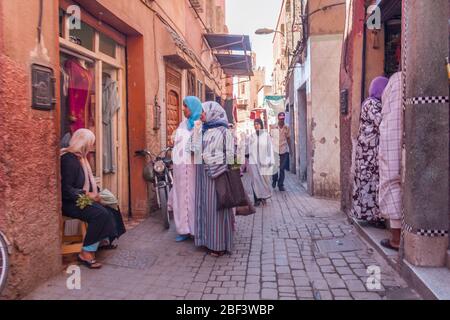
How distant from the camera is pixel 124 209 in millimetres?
6727

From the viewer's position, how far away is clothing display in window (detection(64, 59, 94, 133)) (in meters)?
5.16

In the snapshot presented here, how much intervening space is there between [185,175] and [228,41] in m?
8.81

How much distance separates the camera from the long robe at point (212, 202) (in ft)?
15.4

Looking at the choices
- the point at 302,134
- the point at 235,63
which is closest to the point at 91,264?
the point at 302,134

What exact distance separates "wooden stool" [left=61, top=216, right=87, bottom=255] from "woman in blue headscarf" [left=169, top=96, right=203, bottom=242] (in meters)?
1.27

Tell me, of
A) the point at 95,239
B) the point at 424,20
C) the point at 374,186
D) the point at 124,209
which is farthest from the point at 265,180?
the point at 424,20

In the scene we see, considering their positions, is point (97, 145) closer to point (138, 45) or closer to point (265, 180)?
point (138, 45)

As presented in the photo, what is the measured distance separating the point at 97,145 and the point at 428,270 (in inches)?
171

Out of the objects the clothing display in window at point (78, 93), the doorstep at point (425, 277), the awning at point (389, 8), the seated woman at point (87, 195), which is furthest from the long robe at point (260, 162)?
the seated woman at point (87, 195)

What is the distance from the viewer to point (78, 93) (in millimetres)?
5320

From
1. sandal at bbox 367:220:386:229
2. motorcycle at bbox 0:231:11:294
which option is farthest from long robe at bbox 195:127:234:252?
motorcycle at bbox 0:231:11:294

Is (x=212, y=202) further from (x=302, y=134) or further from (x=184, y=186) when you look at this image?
(x=302, y=134)

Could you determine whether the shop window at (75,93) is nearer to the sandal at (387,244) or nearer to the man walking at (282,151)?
the sandal at (387,244)

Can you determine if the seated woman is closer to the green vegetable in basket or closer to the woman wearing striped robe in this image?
the green vegetable in basket
